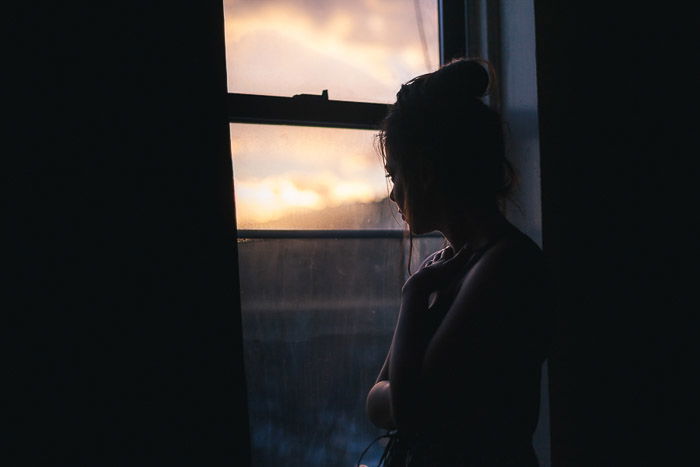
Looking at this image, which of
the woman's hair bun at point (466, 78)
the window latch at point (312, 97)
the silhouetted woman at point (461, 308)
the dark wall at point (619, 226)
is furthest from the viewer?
the window latch at point (312, 97)

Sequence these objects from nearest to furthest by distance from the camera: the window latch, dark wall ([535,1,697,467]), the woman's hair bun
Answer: the woman's hair bun → dark wall ([535,1,697,467]) → the window latch

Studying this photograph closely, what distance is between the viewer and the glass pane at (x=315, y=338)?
1.24 m

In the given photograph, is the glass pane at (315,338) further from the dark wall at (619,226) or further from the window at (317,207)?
the dark wall at (619,226)

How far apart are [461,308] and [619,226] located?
585 mm

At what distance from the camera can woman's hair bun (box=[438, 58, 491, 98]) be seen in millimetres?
921

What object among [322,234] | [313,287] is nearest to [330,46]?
[322,234]

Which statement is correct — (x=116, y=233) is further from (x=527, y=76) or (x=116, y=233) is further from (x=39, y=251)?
(x=527, y=76)

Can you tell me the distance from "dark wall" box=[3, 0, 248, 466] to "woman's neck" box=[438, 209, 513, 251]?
415 mm

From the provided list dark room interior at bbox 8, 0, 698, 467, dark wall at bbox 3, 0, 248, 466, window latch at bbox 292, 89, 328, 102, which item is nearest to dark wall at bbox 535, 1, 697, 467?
dark room interior at bbox 8, 0, 698, 467

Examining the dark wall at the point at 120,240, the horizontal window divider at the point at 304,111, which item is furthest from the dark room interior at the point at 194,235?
the horizontal window divider at the point at 304,111

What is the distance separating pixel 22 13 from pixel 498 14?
1054 mm

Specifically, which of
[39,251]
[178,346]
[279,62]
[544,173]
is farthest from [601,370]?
[39,251]

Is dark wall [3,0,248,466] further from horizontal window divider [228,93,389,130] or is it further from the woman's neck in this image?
the woman's neck

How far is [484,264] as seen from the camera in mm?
849
